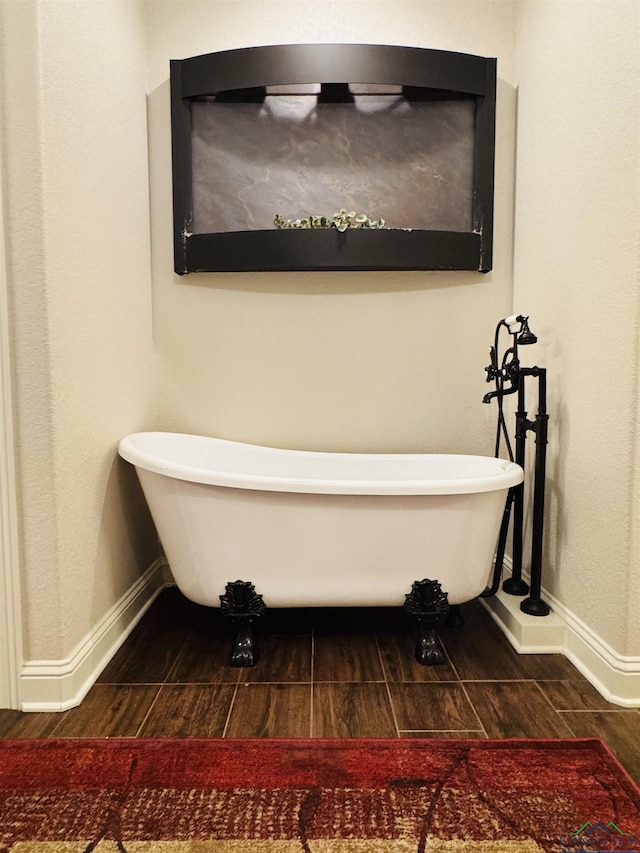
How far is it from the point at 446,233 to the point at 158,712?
1993 millimetres

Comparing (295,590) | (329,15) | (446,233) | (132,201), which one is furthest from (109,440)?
(329,15)

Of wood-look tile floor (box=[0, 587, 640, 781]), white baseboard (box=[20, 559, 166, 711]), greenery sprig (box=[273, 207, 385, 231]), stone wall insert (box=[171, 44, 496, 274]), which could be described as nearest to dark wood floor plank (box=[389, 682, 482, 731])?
wood-look tile floor (box=[0, 587, 640, 781])

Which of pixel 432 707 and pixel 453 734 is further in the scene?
pixel 432 707

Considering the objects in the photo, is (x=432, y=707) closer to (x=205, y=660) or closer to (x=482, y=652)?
(x=482, y=652)

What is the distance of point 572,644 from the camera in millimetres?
1883

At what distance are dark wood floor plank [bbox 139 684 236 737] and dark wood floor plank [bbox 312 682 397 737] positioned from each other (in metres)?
0.26

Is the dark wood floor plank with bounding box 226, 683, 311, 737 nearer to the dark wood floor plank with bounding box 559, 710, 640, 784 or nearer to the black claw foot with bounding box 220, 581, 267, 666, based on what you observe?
the black claw foot with bounding box 220, 581, 267, 666

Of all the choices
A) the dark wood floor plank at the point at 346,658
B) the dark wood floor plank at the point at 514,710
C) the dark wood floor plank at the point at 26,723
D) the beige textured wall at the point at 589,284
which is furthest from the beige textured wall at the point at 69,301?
the beige textured wall at the point at 589,284

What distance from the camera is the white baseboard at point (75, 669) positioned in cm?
161

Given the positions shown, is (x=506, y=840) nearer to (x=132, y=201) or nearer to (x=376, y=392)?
(x=376, y=392)

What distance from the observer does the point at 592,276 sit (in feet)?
5.89

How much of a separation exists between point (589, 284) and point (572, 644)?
45.6 inches

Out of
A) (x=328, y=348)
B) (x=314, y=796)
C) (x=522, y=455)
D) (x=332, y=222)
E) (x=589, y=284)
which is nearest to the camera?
(x=314, y=796)

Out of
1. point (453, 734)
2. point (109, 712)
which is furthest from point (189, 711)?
point (453, 734)
